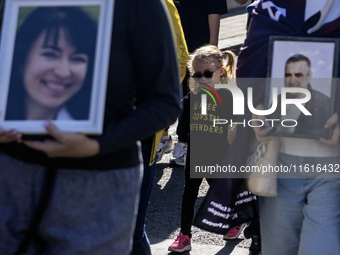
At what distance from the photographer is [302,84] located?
280 centimetres

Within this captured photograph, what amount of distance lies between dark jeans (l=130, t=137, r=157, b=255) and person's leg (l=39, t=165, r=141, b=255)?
37.8 inches

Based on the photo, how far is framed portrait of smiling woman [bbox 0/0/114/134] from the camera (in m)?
2.03

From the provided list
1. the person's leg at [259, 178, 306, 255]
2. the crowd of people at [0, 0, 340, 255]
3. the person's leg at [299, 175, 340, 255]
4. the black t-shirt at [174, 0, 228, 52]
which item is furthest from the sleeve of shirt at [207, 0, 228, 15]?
the crowd of people at [0, 0, 340, 255]

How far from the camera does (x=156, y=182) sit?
5684 mm

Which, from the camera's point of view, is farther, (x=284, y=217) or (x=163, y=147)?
(x=163, y=147)

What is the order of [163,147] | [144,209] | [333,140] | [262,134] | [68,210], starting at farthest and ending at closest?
[163,147] → [144,209] → [262,134] → [333,140] → [68,210]

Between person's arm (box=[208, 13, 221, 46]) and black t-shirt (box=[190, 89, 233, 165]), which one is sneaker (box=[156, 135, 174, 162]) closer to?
person's arm (box=[208, 13, 221, 46])

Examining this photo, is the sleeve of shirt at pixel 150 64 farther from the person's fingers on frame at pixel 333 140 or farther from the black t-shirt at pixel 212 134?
the black t-shirt at pixel 212 134

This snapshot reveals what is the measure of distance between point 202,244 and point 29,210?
101 inches

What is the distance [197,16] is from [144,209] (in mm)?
2912

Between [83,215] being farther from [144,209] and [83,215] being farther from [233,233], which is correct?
[233,233]

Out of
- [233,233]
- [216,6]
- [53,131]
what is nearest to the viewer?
[53,131]

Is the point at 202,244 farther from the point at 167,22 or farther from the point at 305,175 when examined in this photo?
the point at 167,22

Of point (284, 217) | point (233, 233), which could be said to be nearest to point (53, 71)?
point (284, 217)
